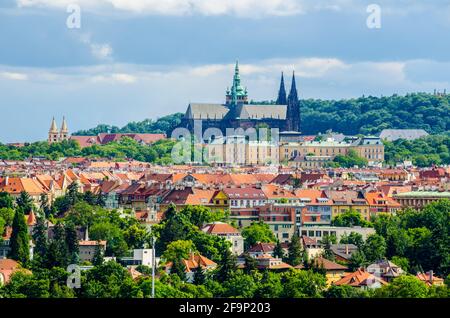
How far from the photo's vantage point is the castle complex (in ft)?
437

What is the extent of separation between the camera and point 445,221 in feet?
148

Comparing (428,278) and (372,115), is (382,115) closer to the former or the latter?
(372,115)

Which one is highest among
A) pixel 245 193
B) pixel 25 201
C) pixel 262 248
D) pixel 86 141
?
pixel 86 141

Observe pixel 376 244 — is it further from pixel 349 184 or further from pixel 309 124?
pixel 309 124

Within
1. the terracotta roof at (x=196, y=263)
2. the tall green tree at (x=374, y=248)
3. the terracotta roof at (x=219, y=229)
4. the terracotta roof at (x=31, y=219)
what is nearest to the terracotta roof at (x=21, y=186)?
the terracotta roof at (x=31, y=219)

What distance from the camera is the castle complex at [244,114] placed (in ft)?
437

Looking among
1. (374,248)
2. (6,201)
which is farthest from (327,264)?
(6,201)

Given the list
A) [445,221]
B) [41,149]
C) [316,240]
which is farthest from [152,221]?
[41,149]

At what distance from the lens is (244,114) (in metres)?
134

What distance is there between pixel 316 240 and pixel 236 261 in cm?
897

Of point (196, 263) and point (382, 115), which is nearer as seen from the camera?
point (196, 263)

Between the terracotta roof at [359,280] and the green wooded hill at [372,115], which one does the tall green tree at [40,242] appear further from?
the green wooded hill at [372,115]

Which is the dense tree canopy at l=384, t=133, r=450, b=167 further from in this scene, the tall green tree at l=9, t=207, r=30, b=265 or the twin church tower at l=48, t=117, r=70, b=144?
the tall green tree at l=9, t=207, r=30, b=265

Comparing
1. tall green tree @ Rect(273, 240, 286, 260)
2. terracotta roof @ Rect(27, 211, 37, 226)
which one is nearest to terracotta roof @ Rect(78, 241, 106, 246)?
tall green tree @ Rect(273, 240, 286, 260)
